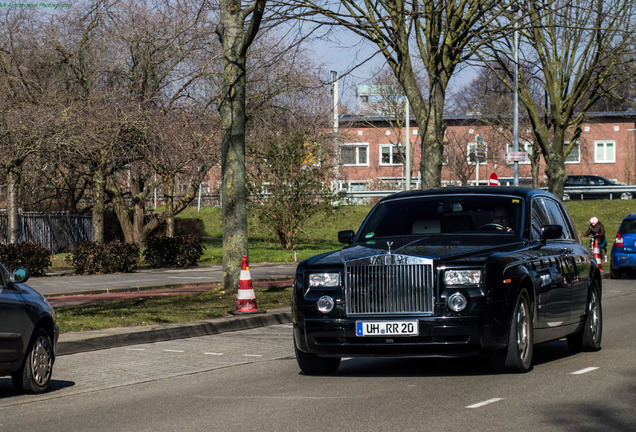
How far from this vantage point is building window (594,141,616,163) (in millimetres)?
75000

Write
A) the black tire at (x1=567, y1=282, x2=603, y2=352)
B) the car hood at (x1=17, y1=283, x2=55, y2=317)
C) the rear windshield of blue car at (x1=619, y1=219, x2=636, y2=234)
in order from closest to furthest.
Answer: the car hood at (x1=17, y1=283, x2=55, y2=317), the black tire at (x1=567, y1=282, x2=603, y2=352), the rear windshield of blue car at (x1=619, y1=219, x2=636, y2=234)

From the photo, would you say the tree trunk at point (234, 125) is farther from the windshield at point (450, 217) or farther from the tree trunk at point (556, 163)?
the tree trunk at point (556, 163)

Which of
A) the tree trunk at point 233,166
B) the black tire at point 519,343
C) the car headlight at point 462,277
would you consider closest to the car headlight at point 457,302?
the car headlight at point 462,277

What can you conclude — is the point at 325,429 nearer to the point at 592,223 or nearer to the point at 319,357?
the point at 319,357

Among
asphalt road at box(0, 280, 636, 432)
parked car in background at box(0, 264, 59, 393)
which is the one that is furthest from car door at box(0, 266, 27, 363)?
asphalt road at box(0, 280, 636, 432)

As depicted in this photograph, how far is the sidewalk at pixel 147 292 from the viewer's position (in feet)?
40.9

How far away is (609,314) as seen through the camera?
16.3m

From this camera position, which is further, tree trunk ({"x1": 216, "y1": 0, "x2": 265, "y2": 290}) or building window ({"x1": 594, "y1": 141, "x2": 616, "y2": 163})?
building window ({"x1": 594, "y1": 141, "x2": 616, "y2": 163})

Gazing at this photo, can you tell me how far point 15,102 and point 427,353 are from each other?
2575 cm

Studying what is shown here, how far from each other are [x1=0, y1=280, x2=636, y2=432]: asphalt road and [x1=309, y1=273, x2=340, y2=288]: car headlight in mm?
926

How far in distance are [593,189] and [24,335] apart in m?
54.3

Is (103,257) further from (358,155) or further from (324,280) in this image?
(358,155)

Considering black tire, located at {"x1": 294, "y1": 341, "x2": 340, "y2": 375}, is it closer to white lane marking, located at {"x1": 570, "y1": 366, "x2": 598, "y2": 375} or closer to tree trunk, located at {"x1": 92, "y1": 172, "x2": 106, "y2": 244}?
white lane marking, located at {"x1": 570, "y1": 366, "x2": 598, "y2": 375}

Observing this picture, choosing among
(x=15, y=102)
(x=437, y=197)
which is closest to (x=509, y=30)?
(x=437, y=197)
